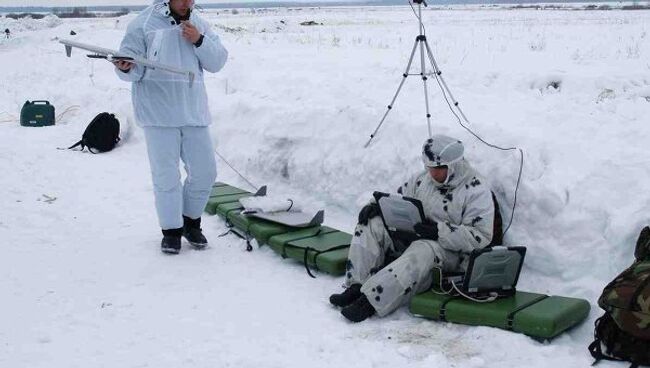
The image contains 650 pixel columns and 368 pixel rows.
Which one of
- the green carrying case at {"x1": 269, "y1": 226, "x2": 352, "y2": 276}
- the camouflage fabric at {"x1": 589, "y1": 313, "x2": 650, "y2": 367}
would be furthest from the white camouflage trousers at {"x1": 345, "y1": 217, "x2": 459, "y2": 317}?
the camouflage fabric at {"x1": 589, "y1": 313, "x2": 650, "y2": 367}

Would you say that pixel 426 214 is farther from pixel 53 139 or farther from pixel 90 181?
pixel 53 139

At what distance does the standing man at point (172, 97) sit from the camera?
5.25m

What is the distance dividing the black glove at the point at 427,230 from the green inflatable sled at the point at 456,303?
41cm

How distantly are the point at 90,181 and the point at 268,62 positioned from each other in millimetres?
5168

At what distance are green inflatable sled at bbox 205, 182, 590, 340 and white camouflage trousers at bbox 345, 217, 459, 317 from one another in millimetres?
124

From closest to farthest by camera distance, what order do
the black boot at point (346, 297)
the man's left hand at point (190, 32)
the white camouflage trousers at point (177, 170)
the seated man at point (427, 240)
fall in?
the seated man at point (427, 240)
the black boot at point (346, 297)
the man's left hand at point (190, 32)
the white camouflage trousers at point (177, 170)

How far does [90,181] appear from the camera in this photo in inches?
311

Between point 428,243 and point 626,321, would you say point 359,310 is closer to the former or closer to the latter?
point 428,243

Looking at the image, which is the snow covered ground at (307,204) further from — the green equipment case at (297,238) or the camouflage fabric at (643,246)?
the camouflage fabric at (643,246)

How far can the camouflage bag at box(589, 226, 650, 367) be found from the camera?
343 centimetres

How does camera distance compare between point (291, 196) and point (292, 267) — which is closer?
point (292, 267)

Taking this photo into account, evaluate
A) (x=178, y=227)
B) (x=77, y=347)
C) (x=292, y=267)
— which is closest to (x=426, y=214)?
(x=292, y=267)

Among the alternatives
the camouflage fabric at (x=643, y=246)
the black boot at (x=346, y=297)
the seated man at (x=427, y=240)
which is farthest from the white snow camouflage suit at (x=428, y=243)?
the camouflage fabric at (x=643, y=246)

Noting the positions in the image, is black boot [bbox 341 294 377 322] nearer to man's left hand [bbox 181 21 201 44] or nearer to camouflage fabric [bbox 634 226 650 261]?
camouflage fabric [bbox 634 226 650 261]
